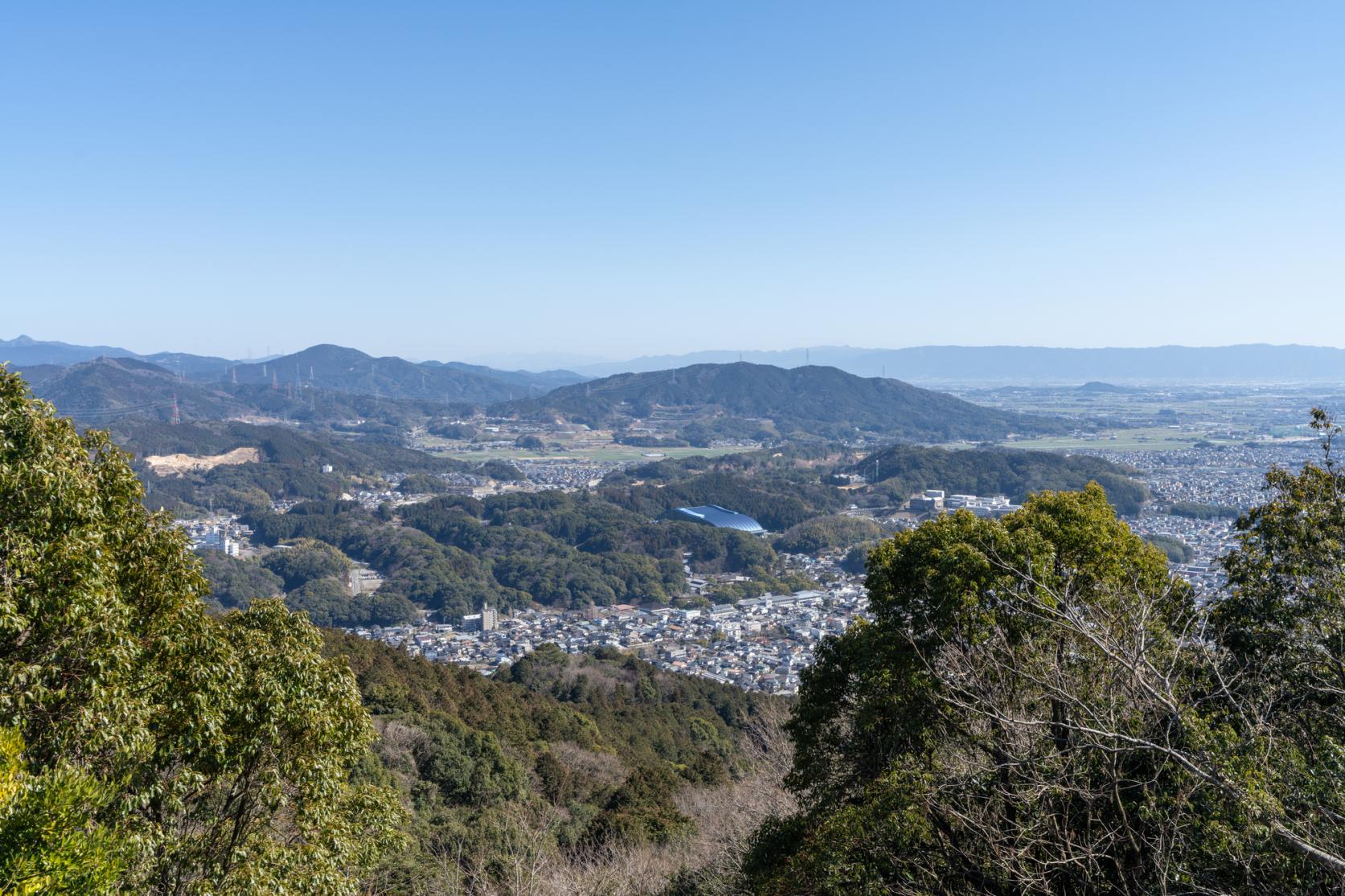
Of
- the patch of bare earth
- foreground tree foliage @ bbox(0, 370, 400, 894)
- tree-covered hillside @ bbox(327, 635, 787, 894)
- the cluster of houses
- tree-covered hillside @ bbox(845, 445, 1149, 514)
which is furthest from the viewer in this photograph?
the patch of bare earth

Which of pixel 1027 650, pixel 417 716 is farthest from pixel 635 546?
pixel 1027 650

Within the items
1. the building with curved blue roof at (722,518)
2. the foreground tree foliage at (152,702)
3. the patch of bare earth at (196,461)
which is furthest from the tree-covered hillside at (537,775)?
the patch of bare earth at (196,461)

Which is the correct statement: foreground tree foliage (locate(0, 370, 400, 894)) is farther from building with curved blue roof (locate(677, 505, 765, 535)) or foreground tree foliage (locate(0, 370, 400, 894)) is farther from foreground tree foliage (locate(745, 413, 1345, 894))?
building with curved blue roof (locate(677, 505, 765, 535))

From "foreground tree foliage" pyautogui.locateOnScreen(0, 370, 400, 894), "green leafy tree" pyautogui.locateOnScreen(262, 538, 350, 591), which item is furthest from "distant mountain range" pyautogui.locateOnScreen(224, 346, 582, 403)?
"foreground tree foliage" pyautogui.locateOnScreen(0, 370, 400, 894)

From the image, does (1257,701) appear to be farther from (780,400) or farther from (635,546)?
(780,400)

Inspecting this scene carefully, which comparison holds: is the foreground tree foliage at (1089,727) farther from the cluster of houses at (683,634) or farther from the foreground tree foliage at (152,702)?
the cluster of houses at (683,634)

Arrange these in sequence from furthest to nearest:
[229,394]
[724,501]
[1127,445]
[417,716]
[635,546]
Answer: [229,394]
[1127,445]
[724,501]
[635,546]
[417,716]
